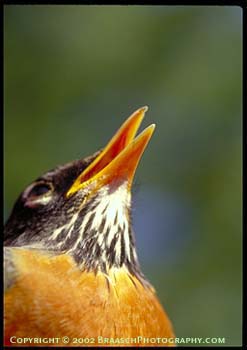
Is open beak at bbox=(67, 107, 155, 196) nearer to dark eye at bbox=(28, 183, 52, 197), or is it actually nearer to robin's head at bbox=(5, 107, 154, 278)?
robin's head at bbox=(5, 107, 154, 278)

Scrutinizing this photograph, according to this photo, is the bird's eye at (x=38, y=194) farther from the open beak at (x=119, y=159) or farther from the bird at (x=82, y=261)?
the open beak at (x=119, y=159)
